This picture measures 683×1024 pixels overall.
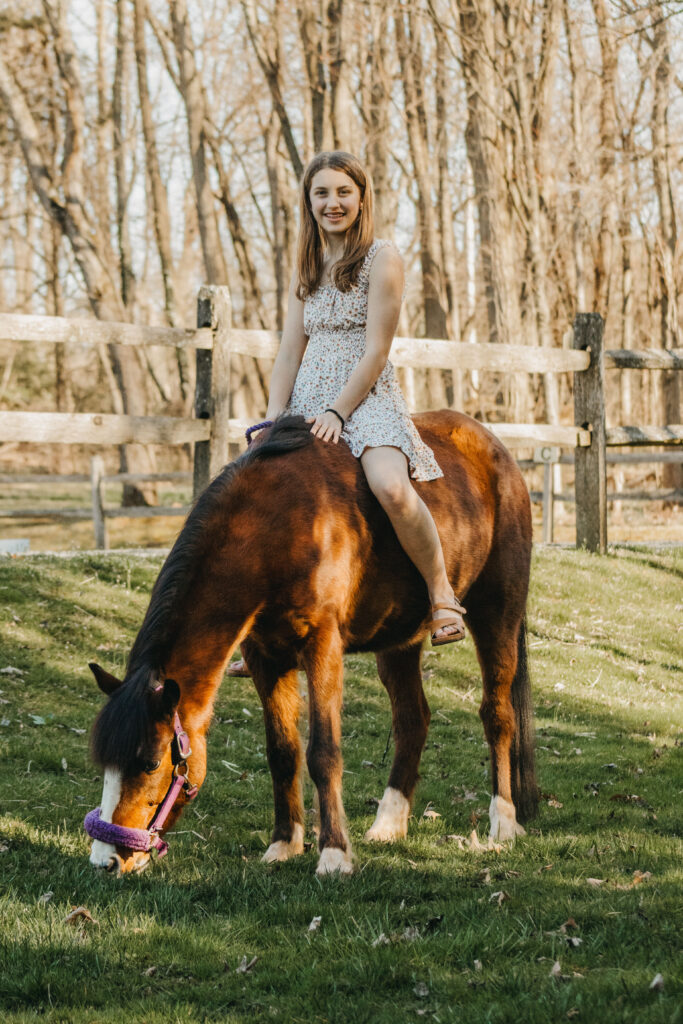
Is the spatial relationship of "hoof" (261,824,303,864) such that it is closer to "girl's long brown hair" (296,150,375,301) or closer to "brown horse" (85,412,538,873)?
"brown horse" (85,412,538,873)

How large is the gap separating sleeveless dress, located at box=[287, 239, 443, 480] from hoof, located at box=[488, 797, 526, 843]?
5.01 ft

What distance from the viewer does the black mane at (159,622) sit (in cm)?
333

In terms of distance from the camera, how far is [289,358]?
4.63m

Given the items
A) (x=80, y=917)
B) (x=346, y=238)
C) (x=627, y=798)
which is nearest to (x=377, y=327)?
(x=346, y=238)

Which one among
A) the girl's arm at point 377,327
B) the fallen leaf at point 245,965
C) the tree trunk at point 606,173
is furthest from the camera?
the tree trunk at point 606,173

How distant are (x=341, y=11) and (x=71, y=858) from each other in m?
14.6

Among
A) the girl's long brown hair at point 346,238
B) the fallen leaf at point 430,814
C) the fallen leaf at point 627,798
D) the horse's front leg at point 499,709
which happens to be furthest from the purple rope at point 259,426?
the fallen leaf at point 627,798

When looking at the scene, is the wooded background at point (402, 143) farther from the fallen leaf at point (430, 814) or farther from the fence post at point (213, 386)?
the fallen leaf at point (430, 814)

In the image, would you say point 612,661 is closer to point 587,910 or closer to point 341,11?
point 587,910

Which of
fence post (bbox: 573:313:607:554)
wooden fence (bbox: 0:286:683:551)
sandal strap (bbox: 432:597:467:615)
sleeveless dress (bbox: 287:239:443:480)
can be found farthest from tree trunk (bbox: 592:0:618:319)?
sandal strap (bbox: 432:597:467:615)

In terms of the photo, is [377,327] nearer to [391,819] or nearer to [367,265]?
[367,265]

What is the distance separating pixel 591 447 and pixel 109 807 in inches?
317

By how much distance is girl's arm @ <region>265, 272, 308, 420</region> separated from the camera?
459 centimetres

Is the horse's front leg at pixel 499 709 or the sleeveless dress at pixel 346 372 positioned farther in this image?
the horse's front leg at pixel 499 709
